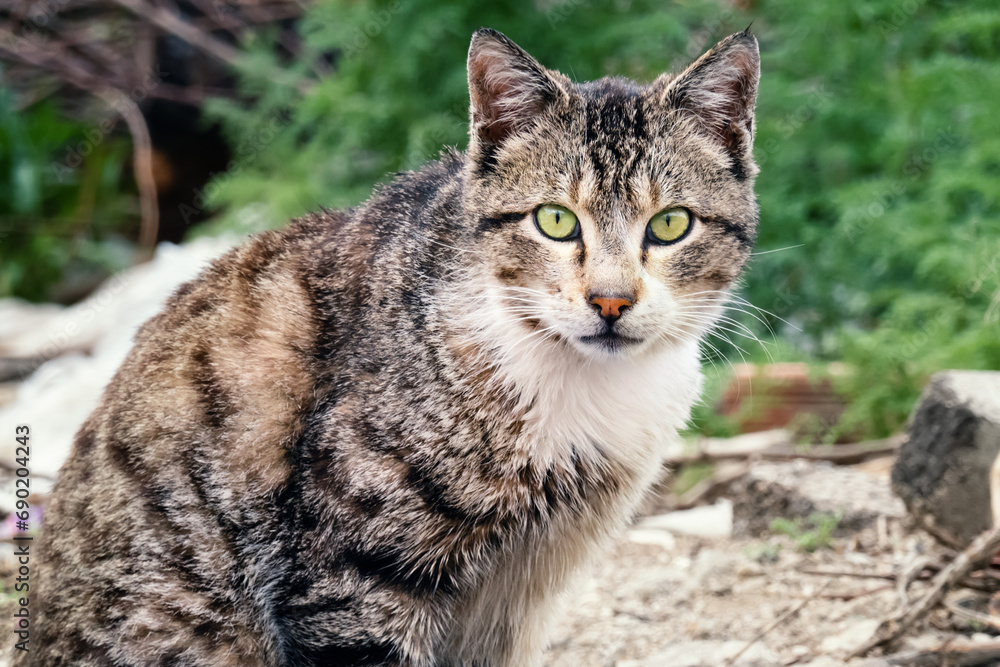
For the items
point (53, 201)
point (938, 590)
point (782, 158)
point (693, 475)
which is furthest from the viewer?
point (53, 201)

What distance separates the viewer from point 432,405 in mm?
2424

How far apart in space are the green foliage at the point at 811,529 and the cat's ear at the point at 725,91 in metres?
1.88

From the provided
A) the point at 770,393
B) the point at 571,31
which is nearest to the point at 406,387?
the point at 770,393

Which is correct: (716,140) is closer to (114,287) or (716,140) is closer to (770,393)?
(770,393)

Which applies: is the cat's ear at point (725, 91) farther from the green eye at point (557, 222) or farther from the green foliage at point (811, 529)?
the green foliage at point (811, 529)

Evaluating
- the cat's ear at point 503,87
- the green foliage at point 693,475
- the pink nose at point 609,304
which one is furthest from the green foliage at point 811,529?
the cat's ear at point 503,87


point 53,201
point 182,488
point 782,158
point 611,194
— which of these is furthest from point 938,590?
point 53,201

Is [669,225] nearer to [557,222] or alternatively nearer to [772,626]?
[557,222]

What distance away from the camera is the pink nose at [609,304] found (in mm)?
2305

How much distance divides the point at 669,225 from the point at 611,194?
0.21m

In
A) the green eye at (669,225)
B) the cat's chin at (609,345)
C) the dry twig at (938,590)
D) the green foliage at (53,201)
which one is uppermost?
the green eye at (669,225)

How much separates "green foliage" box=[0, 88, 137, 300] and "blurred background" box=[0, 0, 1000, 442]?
3 cm

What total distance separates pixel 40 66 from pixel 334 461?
931 cm

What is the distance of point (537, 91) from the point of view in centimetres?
259
